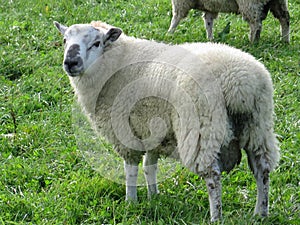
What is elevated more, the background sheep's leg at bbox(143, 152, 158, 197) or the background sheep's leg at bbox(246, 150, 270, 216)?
the background sheep's leg at bbox(246, 150, 270, 216)

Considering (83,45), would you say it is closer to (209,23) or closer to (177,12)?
(209,23)

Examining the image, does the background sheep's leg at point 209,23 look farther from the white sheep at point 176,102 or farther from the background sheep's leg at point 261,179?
the background sheep's leg at point 261,179

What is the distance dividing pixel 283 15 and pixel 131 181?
433 centimetres

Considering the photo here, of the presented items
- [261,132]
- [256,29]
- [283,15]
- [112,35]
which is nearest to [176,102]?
[261,132]

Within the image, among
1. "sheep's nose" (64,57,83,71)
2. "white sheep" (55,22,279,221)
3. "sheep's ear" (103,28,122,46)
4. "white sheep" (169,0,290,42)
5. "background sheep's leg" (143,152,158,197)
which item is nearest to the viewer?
"white sheep" (55,22,279,221)

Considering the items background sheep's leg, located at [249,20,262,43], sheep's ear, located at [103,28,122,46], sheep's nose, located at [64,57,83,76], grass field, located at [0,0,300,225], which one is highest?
sheep's ear, located at [103,28,122,46]

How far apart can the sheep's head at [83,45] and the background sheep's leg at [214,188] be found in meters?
1.29

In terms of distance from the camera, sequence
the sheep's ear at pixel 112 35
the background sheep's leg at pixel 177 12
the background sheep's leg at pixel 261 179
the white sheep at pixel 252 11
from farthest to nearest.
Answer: the background sheep's leg at pixel 177 12
the white sheep at pixel 252 11
the sheep's ear at pixel 112 35
the background sheep's leg at pixel 261 179

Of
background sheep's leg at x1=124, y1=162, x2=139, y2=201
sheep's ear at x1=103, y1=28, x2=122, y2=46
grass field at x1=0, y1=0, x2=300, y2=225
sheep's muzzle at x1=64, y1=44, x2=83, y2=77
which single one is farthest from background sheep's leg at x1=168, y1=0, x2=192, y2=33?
sheep's muzzle at x1=64, y1=44, x2=83, y2=77

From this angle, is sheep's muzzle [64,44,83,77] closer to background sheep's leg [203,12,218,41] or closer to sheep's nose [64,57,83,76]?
sheep's nose [64,57,83,76]

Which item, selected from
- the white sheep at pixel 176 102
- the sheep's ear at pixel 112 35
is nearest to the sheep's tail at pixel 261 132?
the white sheep at pixel 176 102

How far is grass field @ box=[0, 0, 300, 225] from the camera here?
479 cm

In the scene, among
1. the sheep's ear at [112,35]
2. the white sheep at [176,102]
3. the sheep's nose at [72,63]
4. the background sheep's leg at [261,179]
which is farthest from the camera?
the sheep's ear at [112,35]

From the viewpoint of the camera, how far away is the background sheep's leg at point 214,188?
4332 millimetres
